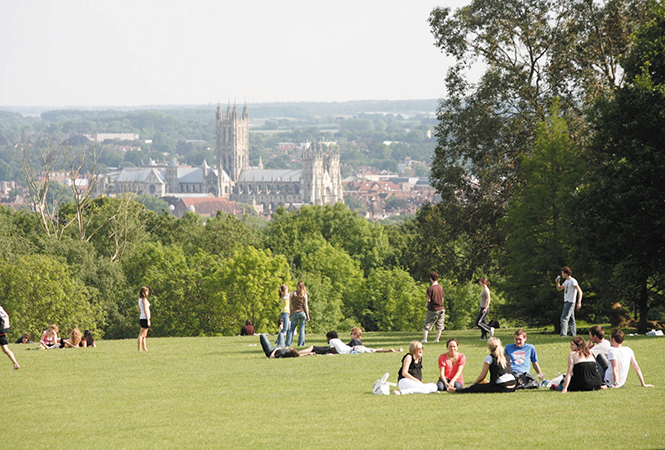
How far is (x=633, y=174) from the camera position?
78.9 ft

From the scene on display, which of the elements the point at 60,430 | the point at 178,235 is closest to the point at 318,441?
the point at 60,430

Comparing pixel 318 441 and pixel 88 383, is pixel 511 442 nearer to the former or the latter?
pixel 318 441

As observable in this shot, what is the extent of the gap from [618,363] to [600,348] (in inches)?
31.3

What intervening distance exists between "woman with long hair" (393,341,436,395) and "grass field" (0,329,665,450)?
0.36m

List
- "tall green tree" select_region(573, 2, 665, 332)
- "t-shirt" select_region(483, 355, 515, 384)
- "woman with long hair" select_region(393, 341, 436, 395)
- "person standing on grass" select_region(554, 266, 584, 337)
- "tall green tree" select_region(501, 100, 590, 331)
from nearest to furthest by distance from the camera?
1. "t-shirt" select_region(483, 355, 515, 384)
2. "woman with long hair" select_region(393, 341, 436, 395)
3. "person standing on grass" select_region(554, 266, 584, 337)
4. "tall green tree" select_region(573, 2, 665, 332)
5. "tall green tree" select_region(501, 100, 590, 331)

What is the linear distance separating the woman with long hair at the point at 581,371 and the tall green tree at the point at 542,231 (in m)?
14.1

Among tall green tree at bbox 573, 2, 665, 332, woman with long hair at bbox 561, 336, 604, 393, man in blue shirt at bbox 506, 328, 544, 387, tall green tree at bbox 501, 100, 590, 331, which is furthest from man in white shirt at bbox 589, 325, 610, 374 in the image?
tall green tree at bbox 501, 100, 590, 331

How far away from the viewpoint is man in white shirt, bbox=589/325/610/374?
50.9ft

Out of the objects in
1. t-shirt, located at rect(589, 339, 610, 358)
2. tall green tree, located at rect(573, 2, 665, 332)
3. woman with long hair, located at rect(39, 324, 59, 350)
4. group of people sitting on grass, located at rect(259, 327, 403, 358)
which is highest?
tall green tree, located at rect(573, 2, 665, 332)

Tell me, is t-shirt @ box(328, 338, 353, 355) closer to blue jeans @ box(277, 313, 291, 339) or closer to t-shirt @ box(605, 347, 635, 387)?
blue jeans @ box(277, 313, 291, 339)

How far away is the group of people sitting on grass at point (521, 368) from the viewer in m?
14.8

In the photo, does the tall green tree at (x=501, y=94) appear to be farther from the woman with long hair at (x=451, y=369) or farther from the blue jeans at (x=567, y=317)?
the woman with long hair at (x=451, y=369)

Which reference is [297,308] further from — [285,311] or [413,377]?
[413,377]

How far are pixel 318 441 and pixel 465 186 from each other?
96.5 feet
